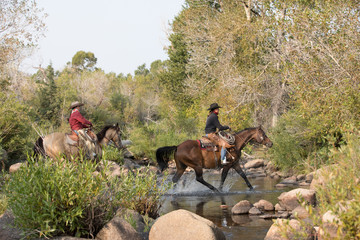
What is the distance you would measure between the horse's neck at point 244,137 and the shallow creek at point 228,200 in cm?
156

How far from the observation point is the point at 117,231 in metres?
6.30

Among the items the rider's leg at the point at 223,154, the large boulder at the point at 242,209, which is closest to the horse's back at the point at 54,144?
the rider's leg at the point at 223,154

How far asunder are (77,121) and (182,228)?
23.7 ft

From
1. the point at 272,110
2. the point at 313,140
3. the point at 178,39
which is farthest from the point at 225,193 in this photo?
the point at 178,39

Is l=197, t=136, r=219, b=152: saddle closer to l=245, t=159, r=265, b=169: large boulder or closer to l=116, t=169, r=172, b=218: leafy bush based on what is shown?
l=116, t=169, r=172, b=218: leafy bush

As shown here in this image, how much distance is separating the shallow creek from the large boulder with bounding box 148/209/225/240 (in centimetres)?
153

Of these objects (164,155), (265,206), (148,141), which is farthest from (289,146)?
(148,141)

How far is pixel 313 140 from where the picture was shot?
1720 centimetres

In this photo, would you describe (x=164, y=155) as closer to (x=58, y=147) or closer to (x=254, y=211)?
(x=58, y=147)

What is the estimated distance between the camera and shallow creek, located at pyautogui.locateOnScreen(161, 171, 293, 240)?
8.50 meters

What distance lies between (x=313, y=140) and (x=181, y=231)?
12128mm

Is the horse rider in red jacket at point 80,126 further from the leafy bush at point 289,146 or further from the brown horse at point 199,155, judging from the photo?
the leafy bush at point 289,146

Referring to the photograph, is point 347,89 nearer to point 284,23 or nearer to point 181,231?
point 284,23

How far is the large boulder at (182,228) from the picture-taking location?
6379 millimetres
